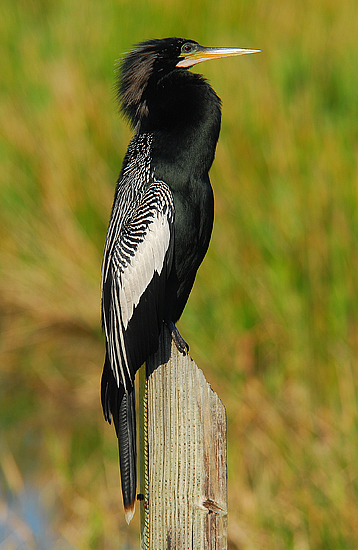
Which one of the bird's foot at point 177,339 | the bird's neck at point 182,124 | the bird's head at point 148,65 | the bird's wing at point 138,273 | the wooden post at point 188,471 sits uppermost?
the bird's head at point 148,65

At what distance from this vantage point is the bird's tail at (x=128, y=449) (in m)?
1.72

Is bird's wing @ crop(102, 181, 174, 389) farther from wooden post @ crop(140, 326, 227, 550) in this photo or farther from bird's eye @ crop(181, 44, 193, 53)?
bird's eye @ crop(181, 44, 193, 53)

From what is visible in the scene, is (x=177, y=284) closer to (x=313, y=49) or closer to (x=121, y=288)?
(x=121, y=288)

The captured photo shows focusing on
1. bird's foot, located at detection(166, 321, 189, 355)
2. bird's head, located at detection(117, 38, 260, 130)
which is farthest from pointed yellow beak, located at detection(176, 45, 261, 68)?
bird's foot, located at detection(166, 321, 189, 355)

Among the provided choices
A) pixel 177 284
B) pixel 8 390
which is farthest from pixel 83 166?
pixel 177 284

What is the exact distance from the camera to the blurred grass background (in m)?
2.89

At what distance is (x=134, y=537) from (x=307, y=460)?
40.8 inches

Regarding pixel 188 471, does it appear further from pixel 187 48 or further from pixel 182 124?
pixel 187 48

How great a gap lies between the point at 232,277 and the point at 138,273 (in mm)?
1740

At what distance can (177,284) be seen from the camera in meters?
2.22

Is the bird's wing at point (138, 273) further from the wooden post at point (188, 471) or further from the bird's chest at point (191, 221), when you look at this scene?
the wooden post at point (188, 471)

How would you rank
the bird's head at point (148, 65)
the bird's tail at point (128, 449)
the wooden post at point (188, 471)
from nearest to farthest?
the wooden post at point (188, 471), the bird's tail at point (128, 449), the bird's head at point (148, 65)

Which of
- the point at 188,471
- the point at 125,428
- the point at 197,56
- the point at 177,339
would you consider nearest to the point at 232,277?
the point at 197,56

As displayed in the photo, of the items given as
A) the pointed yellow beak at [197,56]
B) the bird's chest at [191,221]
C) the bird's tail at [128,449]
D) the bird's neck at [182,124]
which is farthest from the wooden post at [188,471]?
the pointed yellow beak at [197,56]
